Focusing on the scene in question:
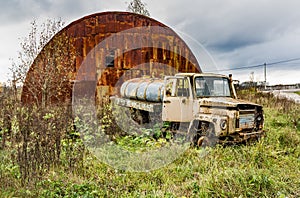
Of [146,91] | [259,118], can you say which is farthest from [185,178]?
[146,91]

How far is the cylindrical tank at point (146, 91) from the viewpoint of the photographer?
334 inches

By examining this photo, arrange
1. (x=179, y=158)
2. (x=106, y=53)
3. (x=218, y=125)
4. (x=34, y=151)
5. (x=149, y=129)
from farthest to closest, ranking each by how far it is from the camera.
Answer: (x=106, y=53), (x=149, y=129), (x=218, y=125), (x=179, y=158), (x=34, y=151)

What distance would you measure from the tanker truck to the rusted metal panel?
4.67 meters

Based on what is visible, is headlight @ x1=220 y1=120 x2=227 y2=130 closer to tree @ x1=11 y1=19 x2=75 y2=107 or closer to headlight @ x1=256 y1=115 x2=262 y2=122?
headlight @ x1=256 y1=115 x2=262 y2=122

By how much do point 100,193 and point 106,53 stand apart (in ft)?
30.7

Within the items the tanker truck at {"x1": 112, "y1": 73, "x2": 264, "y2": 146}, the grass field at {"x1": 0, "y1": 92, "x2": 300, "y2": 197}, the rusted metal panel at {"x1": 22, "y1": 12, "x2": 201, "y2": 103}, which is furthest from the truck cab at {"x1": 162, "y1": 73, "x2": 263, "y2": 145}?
the rusted metal panel at {"x1": 22, "y1": 12, "x2": 201, "y2": 103}

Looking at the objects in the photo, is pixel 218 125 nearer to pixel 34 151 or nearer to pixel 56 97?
pixel 34 151

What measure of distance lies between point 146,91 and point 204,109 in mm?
2412

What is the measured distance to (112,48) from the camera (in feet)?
43.2

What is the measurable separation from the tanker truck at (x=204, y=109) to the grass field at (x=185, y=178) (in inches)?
19.9

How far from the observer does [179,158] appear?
622 cm

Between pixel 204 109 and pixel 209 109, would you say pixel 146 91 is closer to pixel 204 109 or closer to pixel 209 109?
pixel 204 109

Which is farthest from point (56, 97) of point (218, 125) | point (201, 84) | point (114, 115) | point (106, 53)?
point (218, 125)

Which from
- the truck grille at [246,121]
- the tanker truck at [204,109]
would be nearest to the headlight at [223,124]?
the tanker truck at [204,109]
